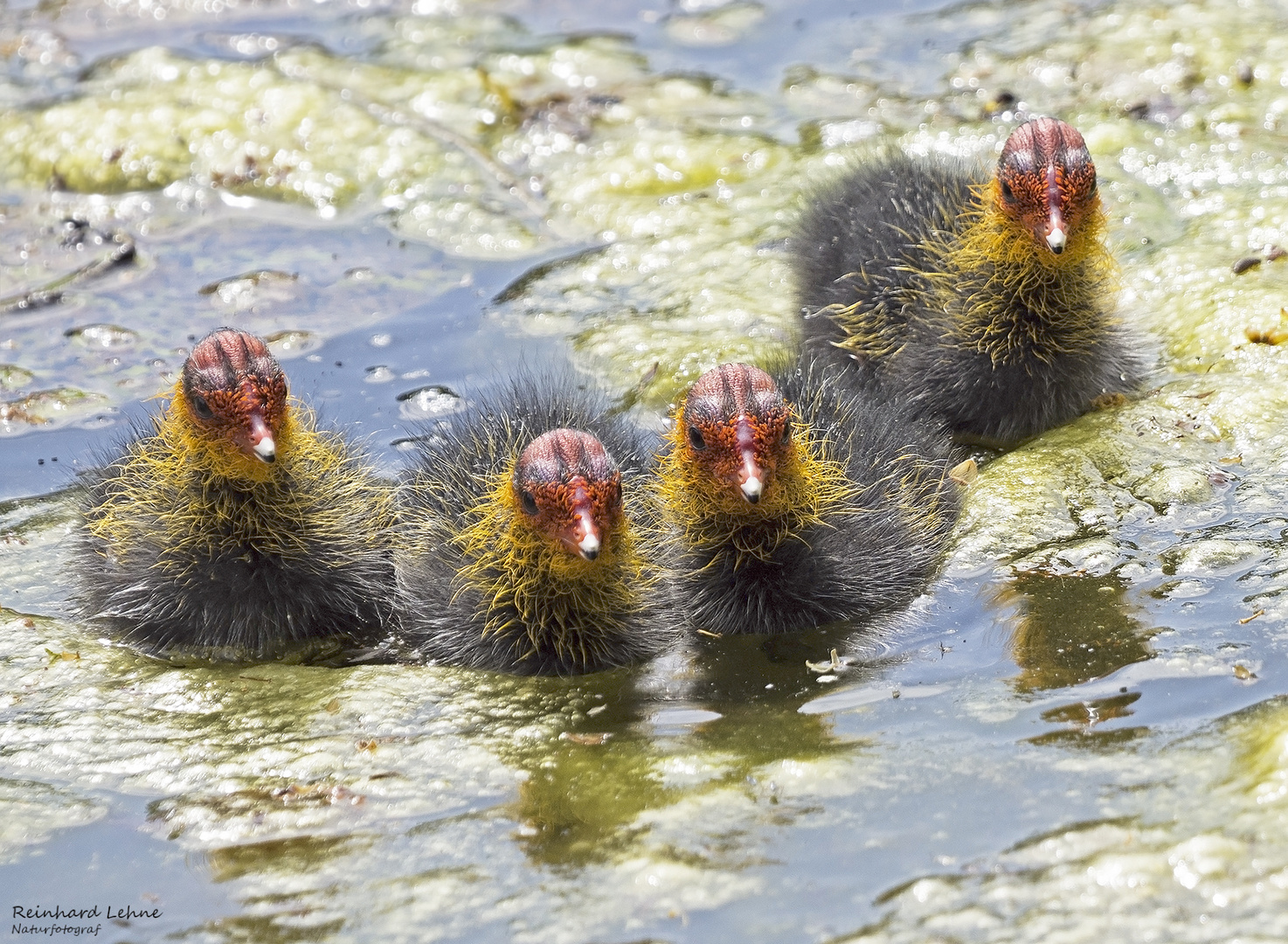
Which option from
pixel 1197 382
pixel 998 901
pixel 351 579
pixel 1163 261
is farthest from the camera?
pixel 1163 261

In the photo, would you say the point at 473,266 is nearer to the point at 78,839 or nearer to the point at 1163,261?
the point at 1163,261

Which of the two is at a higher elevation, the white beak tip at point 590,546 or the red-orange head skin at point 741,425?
the red-orange head skin at point 741,425

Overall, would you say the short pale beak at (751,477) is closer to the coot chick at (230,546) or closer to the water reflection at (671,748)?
the water reflection at (671,748)

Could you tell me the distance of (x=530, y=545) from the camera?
4121 mm

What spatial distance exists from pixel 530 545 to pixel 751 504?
0.68 m

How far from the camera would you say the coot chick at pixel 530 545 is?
12.8 ft

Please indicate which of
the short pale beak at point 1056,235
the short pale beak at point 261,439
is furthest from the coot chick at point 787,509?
the short pale beak at point 261,439

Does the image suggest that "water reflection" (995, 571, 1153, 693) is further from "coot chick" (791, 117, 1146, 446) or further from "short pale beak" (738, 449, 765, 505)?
"coot chick" (791, 117, 1146, 446)

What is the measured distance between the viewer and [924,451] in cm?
491

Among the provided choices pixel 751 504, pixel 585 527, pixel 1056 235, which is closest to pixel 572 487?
pixel 585 527

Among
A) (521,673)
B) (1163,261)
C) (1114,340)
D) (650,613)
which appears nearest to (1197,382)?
(1114,340)

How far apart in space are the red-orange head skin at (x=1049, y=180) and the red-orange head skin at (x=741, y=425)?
132 cm

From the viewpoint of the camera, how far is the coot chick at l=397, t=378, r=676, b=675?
3910mm

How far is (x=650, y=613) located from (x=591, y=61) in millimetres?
4706
